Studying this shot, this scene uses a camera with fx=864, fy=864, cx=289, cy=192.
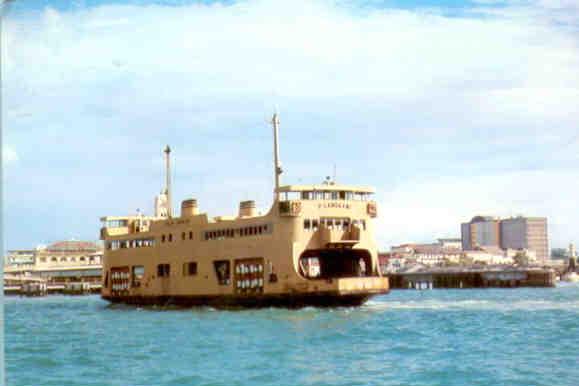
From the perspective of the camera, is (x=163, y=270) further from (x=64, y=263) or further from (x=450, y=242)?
(x=450, y=242)

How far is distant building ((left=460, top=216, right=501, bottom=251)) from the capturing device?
140 m

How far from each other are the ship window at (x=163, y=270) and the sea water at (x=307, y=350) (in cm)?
1005

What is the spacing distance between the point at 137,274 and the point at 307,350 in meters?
25.9

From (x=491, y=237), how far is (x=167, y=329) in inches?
4765

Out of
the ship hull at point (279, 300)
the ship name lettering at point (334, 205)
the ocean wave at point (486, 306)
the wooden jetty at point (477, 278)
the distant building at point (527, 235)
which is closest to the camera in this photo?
the ship hull at point (279, 300)

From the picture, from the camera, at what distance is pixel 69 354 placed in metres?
19.9

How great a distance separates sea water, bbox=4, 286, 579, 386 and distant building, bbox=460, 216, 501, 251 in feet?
367

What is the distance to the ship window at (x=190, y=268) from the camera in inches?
1522

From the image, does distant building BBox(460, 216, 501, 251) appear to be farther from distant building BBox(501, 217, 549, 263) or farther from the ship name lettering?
the ship name lettering

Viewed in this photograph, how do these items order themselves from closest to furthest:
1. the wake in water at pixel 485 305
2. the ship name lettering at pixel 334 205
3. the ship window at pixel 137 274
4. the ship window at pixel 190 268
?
the ship name lettering at pixel 334 205, the wake in water at pixel 485 305, the ship window at pixel 190 268, the ship window at pixel 137 274

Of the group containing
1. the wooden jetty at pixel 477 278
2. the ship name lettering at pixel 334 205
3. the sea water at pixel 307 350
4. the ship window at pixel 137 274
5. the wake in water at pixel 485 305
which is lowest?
the wooden jetty at pixel 477 278

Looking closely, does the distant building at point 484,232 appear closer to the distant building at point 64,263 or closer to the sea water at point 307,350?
the distant building at point 64,263

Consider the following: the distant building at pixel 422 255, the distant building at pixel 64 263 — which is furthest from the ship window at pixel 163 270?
the distant building at pixel 422 255

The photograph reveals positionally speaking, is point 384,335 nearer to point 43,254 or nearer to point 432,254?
point 43,254
